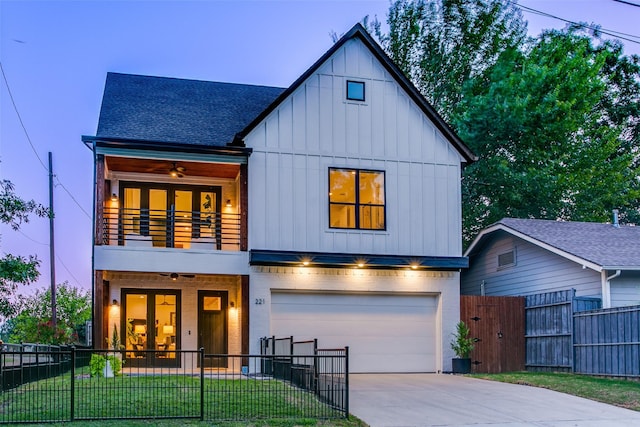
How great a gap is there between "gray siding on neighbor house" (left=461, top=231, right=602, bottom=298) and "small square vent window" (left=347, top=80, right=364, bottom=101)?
699cm

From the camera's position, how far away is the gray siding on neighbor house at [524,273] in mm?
20391

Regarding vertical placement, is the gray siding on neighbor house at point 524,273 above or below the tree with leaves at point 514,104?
below

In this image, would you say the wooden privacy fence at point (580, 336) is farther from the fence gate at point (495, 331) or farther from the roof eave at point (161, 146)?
the roof eave at point (161, 146)

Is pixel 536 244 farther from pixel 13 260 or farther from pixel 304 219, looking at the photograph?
pixel 13 260

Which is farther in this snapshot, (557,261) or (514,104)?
(514,104)

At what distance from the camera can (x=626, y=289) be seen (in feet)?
63.9

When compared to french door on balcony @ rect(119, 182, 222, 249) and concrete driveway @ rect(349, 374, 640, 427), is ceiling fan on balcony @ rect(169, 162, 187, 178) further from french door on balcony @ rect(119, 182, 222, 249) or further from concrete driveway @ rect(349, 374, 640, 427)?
concrete driveway @ rect(349, 374, 640, 427)

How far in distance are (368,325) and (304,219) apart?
3408 mm

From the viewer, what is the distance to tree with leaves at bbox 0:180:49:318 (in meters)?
12.8

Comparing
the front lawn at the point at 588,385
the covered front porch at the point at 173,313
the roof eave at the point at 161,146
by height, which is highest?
the roof eave at the point at 161,146

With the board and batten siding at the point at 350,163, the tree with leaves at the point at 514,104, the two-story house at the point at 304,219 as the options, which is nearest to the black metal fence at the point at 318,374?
the two-story house at the point at 304,219

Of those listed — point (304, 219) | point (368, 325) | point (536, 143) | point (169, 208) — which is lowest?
point (368, 325)

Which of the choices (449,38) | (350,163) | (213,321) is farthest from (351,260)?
(449,38)

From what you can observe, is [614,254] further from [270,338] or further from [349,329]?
[270,338]
